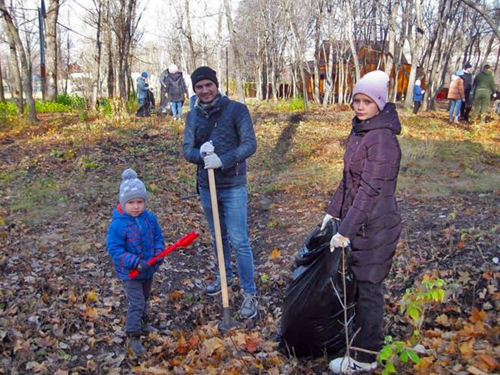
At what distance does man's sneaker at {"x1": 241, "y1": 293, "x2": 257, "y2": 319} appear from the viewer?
3811mm

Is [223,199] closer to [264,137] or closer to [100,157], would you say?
[100,157]

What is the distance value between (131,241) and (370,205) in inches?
75.1

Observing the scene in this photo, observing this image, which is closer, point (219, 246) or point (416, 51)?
point (219, 246)

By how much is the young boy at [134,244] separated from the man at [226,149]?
0.60m

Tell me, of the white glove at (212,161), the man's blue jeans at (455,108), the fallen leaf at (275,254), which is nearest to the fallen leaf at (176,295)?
the fallen leaf at (275,254)

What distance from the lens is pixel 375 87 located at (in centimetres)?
246

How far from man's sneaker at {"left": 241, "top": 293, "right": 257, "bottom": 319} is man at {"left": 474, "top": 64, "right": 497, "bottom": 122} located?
11.4 metres

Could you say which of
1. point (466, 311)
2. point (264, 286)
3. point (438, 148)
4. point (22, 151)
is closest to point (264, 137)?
point (438, 148)

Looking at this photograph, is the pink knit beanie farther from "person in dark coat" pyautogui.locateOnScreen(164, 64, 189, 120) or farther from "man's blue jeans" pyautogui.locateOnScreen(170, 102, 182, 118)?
"man's blue jeans" pyautogui.locateOnScreen(170, 102, 182, 118)

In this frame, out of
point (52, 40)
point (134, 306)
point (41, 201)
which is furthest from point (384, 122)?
point (52, 40)

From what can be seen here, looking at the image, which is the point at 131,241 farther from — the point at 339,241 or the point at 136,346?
the point at 339,241

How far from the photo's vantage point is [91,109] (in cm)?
1542

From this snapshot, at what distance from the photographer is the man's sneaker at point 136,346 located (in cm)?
340

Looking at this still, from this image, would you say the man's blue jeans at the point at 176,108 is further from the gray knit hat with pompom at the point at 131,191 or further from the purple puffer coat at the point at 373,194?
the purple puffer coat at the point at 373,194
